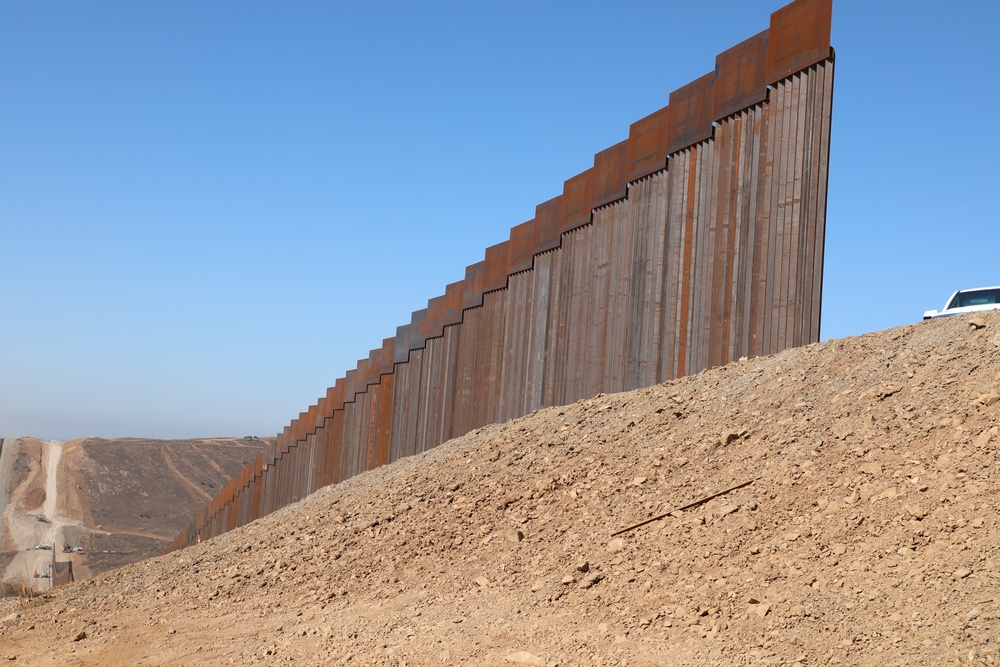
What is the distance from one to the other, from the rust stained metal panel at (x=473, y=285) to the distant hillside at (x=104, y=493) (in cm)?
2291

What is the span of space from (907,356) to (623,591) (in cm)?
322

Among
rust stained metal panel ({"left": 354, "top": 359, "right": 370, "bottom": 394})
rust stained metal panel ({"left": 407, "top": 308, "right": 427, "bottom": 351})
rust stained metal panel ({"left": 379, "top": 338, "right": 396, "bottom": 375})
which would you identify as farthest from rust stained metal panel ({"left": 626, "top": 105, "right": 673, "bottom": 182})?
rust stained metal panel ({"left": 354, "top": 359, "right": 370, "bottom": 394})

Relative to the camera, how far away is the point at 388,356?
20.2m

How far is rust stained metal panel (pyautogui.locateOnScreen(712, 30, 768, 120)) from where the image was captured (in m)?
10.2

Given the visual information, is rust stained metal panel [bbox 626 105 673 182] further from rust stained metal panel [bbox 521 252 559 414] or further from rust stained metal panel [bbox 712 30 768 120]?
rust stained metal panel [bbox 521 252 559 414]

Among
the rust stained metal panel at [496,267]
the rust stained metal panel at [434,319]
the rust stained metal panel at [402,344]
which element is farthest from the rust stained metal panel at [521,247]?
the rust stained metal panel at [402,344]

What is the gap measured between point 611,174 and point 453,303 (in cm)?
531

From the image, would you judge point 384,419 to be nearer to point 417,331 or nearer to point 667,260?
point 417,331

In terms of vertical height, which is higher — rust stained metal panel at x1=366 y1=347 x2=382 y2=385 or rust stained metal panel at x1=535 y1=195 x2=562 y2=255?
rust stained metal panel at x1=535 y1=195 x2=562 y2=255

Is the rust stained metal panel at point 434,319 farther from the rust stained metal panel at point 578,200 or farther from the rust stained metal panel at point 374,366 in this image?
the rust stained metal panel at point 578,200

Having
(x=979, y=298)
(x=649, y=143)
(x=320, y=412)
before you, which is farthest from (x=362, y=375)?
(x=979, y=298)

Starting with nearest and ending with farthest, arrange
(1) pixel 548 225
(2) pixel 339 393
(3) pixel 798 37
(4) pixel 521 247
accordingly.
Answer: (3) pixel 798 37 < (1) pixel 548 225 < (4) pixel 521 247 < (2) pixel 339 393

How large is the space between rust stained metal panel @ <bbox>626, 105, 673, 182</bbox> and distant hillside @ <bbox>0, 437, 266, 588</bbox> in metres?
28.0

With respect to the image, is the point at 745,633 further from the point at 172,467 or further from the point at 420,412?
the point at 172,467
